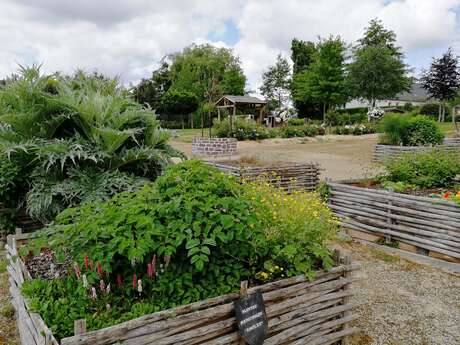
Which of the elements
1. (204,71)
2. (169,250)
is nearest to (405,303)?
(169,250)

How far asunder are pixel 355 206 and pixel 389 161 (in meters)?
1.87

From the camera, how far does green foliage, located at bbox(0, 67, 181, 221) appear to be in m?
3.57

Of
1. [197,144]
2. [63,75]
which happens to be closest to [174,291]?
[63,75]

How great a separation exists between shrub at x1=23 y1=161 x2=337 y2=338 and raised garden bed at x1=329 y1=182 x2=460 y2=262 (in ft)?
8.69

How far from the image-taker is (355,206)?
5.39 metres

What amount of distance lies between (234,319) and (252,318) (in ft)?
0.34

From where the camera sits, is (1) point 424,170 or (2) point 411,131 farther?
(2) point 411,131

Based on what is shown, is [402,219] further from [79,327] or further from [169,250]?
[79,327]

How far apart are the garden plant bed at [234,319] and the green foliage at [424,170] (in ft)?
12.8

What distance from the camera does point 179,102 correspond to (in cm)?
2850

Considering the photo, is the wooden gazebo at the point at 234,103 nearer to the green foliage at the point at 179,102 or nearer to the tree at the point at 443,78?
the green foliage at the point at 179,102

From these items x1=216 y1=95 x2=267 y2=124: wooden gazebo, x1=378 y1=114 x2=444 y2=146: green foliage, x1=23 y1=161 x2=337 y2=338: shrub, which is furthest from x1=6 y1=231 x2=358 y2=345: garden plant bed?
x1=216 y1=95 x2=267 y2=124: wooden gazebo

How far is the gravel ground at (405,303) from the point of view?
2920 millimetres

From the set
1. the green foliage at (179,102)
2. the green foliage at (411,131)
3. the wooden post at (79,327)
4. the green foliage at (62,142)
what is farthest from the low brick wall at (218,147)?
the green foliage at (179,102)
